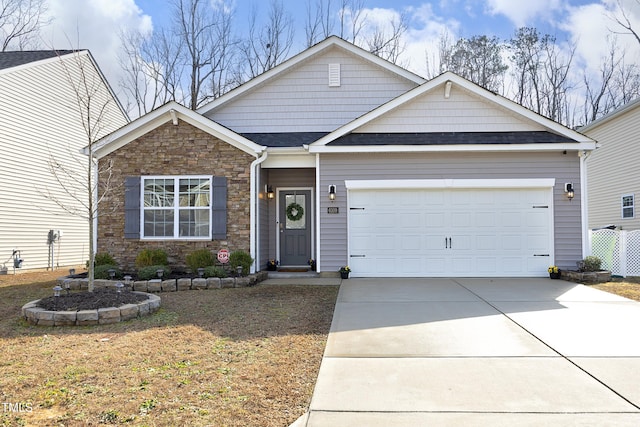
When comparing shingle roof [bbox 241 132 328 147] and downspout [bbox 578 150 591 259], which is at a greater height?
shingle roof [bbox 241 132 328 147]

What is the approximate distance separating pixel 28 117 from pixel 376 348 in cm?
1361

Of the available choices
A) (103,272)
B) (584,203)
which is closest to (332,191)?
(103,272)

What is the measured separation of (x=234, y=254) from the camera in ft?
31.6

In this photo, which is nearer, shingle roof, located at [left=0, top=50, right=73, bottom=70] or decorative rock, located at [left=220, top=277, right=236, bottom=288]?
decorative rock, located at [left=220, top=277, right=236, bottom=288]

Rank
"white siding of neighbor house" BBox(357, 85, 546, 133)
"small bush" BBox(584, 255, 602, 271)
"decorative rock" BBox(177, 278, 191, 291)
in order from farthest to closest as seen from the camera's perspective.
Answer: "white siding of neighbor house" BBox(357, 85, 546, 133) → "small bush" BBox(584, 255, 602, 271) → "decorative rock" BBox(177, 278, 191, 291)

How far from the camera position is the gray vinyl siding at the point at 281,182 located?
39.0 feet

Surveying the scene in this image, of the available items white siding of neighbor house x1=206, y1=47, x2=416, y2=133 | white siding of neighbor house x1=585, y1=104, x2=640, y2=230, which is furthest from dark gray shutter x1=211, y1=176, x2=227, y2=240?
white siding of neighbor house x1=585, y1=104, x2=640, y2=230

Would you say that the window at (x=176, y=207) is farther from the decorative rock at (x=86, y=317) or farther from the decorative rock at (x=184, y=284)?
the decorative rock at (x=86, y=317)

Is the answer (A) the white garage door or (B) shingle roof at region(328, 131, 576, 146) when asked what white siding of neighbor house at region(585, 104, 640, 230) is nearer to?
(B) shingle roof at region(328, 131, 576, 146)

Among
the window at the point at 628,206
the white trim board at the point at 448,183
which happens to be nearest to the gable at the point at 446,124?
the white trim board at the point at 448,183

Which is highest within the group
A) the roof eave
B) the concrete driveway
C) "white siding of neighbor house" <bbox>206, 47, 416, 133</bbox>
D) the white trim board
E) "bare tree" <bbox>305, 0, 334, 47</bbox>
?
"bare tree" <bbox>305, 0, 334, 47</bbox>

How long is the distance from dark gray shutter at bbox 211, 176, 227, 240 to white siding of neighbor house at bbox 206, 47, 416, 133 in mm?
2691

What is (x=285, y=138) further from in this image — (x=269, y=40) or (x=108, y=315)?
(x=269, y=40)

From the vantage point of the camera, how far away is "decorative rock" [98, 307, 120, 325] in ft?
19.4
